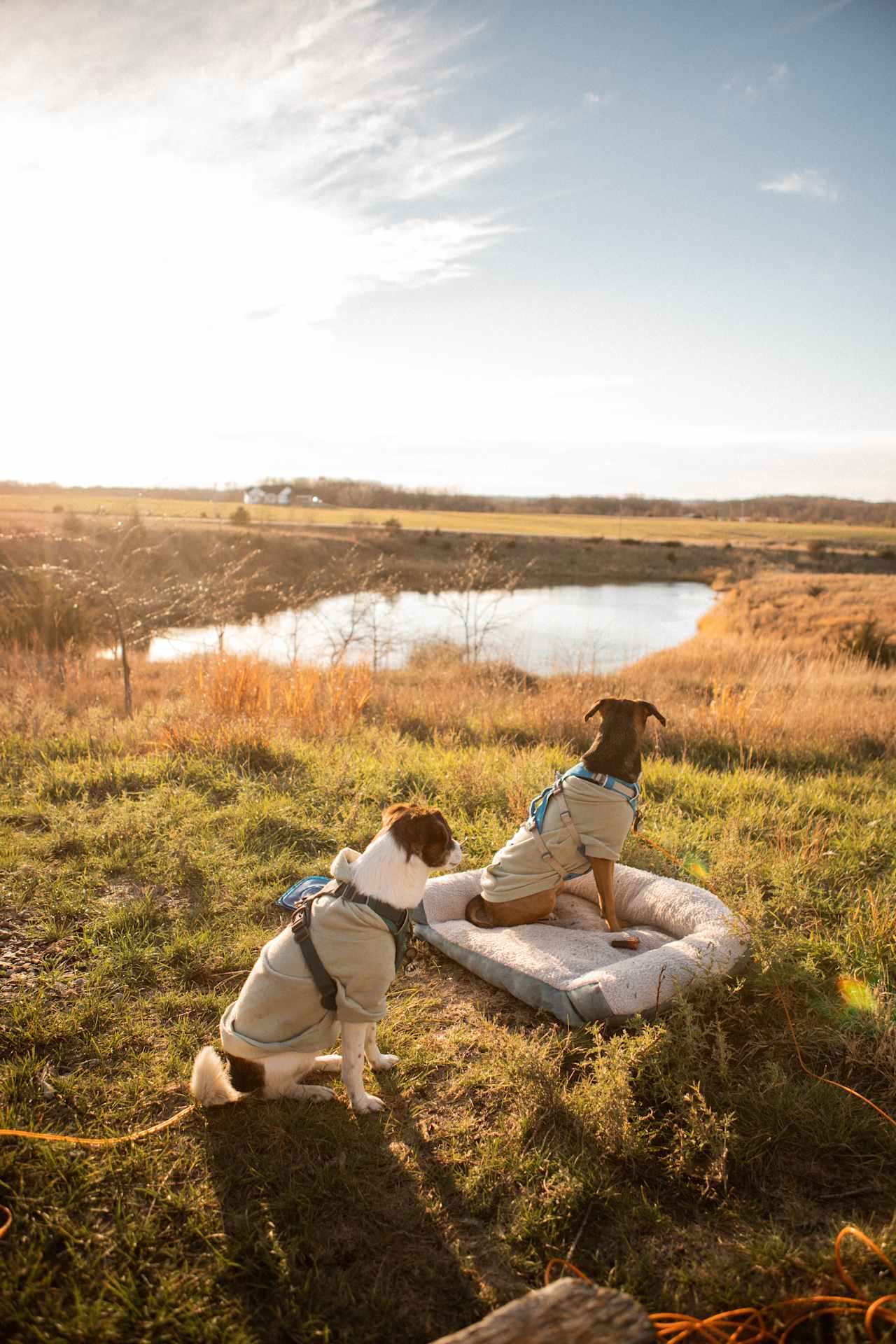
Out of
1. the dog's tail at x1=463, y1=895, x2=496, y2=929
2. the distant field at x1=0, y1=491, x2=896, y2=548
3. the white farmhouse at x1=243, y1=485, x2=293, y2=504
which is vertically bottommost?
the dog's tail at x1=463, y1=895, x2=496, y2=929

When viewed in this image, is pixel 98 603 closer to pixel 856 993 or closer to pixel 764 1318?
pixel 856 993

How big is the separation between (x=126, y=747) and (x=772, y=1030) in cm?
605

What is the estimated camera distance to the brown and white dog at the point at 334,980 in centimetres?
283

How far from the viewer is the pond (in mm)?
12148

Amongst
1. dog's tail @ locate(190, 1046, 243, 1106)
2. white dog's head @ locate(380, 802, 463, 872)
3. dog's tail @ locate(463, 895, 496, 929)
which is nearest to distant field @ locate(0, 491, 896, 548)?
dog's tail @ locate(463, 895, 496, 929)

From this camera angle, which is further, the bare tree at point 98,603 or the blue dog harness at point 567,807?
the bare tree at point 98,603

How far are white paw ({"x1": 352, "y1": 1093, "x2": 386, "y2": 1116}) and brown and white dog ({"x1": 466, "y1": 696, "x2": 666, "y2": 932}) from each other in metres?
1.45

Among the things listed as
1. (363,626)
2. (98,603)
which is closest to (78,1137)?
(363,626)

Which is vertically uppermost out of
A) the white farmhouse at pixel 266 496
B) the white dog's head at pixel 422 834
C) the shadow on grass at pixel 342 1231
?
the white farmhouse at pixel 266 496

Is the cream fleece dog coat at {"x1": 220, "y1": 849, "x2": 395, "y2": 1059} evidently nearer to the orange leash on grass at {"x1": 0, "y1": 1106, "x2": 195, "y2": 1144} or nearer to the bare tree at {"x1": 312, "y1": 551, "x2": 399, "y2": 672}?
the orange leash on grass at {"x1": 0, "y1": 1106, "x2": 195, "y2": 1144}

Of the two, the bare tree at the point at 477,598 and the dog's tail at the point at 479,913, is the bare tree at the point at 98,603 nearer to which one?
the bare tree at the point at 477,598

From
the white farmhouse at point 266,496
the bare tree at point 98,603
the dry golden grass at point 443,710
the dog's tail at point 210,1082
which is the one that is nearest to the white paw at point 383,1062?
the dog's tail at point 210,1082

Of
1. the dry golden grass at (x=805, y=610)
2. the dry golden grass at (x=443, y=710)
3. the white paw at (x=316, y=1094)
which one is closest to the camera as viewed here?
the white paw at (x=316, y=1094)

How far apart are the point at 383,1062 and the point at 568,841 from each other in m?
1.47
